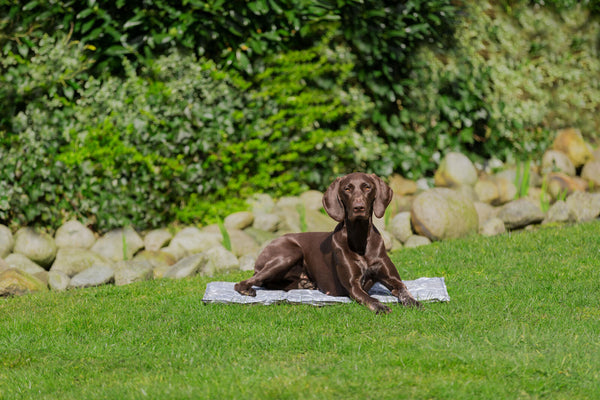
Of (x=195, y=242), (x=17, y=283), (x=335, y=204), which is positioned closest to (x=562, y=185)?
(x=195, y=242)

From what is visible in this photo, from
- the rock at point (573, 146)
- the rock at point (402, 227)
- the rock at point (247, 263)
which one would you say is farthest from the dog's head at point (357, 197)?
the rock at point (573, 146)

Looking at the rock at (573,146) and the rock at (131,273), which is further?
the rock at (573,146)

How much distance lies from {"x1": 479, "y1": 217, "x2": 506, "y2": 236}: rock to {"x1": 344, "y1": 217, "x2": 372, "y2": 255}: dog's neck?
12.8 ft

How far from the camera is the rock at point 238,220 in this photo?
31.0 feet

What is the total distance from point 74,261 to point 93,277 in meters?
0.83

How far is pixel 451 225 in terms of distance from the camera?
9102 mm

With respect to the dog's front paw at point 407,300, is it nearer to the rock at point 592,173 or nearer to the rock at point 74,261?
the rock at point 74,261

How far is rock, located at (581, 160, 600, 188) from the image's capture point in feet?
39.2

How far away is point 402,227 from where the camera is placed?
9.34 meters

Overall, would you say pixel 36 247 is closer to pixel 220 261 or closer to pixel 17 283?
pixel 17 283

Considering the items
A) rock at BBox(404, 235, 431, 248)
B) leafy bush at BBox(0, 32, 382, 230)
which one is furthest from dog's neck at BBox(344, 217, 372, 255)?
leafy bush at BBox(0, 32, 382, 230)

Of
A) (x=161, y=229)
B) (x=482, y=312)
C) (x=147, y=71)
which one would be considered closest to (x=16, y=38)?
(x=147, y=71)

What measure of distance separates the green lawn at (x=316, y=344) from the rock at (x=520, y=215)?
256cm

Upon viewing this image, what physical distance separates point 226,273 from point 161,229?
183cm
